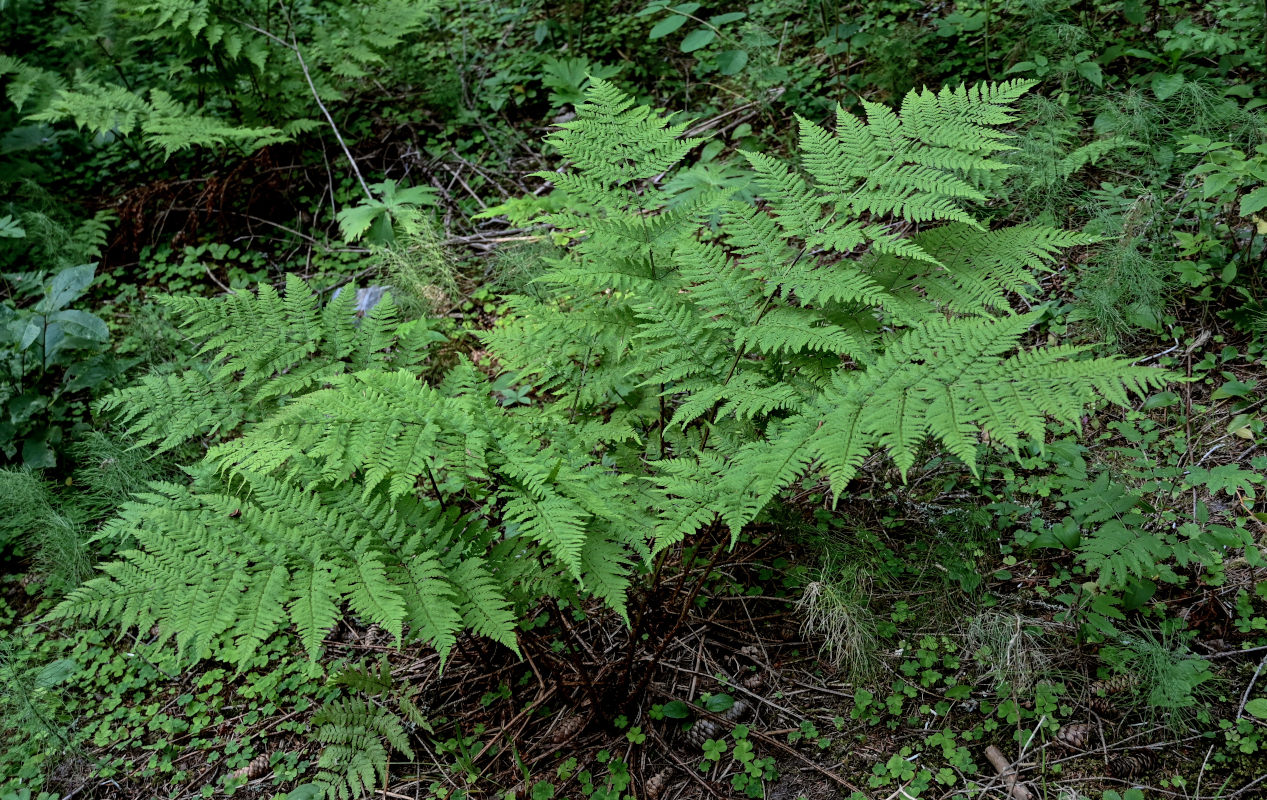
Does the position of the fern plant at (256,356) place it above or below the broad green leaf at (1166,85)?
below

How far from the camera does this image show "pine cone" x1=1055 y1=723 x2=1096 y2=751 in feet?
7.84

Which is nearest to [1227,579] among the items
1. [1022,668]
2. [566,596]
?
[1022,668]

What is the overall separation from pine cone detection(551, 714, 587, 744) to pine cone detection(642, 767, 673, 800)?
29 centimetres

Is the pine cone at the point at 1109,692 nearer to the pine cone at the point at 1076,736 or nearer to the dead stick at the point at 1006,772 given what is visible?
the pine cone at the point at 1076,736

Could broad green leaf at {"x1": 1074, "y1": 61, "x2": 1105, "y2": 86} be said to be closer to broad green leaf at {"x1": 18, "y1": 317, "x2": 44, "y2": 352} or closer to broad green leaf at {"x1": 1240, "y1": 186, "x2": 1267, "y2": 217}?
broad green leaf at {"x1": 1240, "y1": 186, "x2": 1267, "y2": 217}

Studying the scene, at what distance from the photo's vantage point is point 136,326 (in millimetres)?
4684

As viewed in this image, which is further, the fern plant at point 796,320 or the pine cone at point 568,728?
the pine cone at point 568,728

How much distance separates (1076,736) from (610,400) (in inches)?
70.5

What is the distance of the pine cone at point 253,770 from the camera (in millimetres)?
2836

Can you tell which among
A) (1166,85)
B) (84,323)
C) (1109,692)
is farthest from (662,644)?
(1166,85)

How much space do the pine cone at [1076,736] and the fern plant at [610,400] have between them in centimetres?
93

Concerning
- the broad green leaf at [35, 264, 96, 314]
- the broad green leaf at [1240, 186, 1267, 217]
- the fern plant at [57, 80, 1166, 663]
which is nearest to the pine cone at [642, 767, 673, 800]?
the fern plant at [57, 80, 1166, 663]

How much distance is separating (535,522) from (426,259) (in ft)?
9.33

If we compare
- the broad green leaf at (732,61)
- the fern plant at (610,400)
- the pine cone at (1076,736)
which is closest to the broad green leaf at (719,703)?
the fern plant at (610,400)
